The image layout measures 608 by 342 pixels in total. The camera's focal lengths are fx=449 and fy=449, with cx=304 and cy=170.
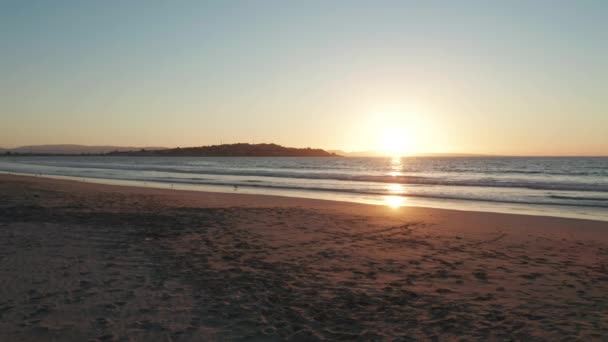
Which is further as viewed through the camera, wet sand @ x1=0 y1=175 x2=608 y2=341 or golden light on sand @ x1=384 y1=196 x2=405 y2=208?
golden light on sand @ x1=384 y1=196 x2=405 y2=208

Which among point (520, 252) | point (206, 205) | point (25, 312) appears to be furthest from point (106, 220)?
point (520, 252)

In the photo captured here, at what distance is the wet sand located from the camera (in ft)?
17.0

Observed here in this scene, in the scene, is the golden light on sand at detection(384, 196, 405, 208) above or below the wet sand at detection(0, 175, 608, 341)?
below

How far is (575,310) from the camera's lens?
588 cm

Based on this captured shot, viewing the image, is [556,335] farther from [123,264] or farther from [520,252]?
[123,264]

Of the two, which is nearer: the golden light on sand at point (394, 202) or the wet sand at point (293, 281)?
the wet sand at point (293, 281)

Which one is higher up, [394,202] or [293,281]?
[293,281]

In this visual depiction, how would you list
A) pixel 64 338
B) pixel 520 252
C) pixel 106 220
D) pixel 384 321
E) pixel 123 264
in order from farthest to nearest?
1. pixel 106 220
2. pixel 520 252
3. pixel 123 264
4. pixel 384 321
5. pixel 64 338

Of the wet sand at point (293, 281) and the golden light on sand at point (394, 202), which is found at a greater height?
the wet sand at point (293, 281)

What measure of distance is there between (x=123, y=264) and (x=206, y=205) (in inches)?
409

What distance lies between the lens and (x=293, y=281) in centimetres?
703

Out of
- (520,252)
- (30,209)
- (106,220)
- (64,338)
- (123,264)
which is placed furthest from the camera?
(30,209)

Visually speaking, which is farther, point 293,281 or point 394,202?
point 394,202

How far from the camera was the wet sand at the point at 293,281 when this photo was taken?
5.17m
